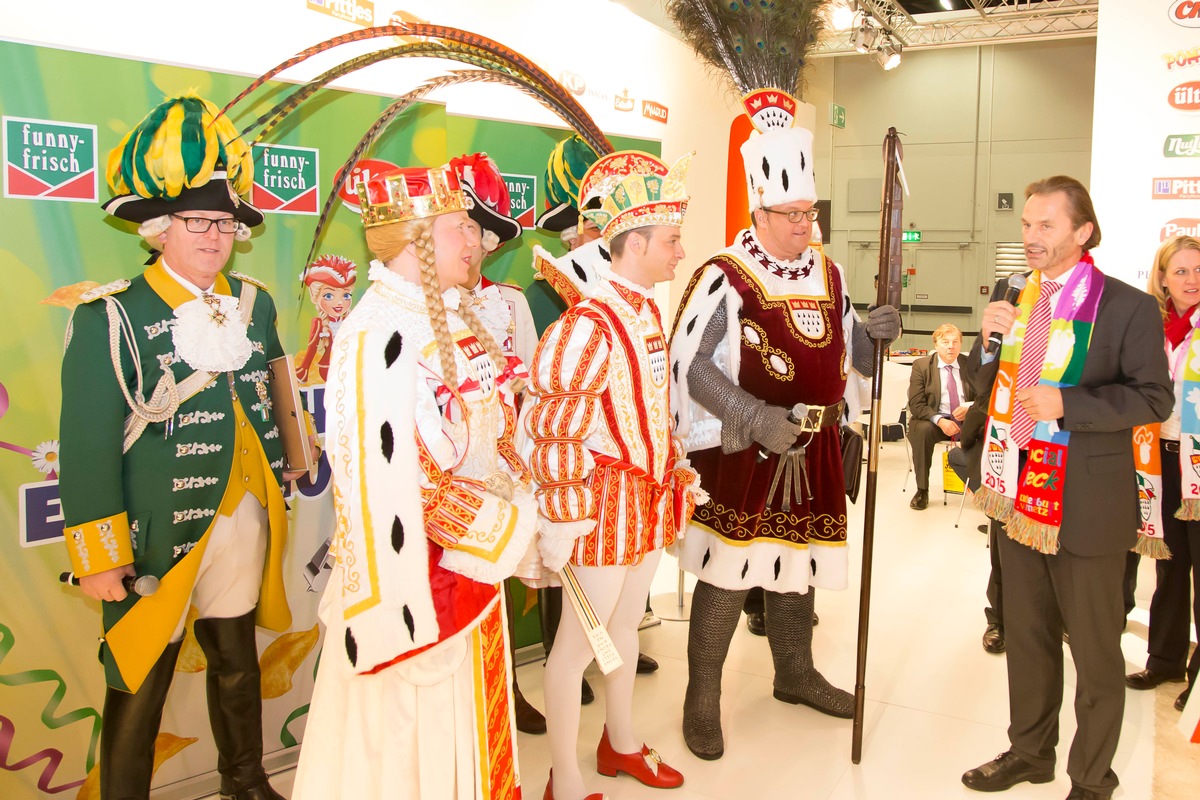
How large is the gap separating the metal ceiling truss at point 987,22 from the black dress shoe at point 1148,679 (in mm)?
8211

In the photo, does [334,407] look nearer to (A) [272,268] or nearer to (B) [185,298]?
(B) [185,298]

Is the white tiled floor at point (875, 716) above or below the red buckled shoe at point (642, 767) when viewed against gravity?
below

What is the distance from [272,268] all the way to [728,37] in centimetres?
203

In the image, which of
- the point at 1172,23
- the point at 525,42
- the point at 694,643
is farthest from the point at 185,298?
the point at 1172,23

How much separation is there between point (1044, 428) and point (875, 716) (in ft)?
4.49

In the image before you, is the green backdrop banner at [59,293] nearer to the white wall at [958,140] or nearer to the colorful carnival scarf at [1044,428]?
the colorful carnival scarf at [1044,428]

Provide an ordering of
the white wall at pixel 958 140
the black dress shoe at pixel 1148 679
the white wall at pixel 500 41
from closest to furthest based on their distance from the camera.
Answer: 1. the white wall at pixel 500 41
2. the black dress shoe at pixel 1148 679
3. the white wall at pixel 958 140

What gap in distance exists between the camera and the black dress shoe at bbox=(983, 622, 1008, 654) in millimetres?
4047

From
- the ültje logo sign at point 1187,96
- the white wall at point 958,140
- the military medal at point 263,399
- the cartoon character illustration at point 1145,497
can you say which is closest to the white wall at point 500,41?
the military medal at point 263,399

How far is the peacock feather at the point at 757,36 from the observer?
143 inches

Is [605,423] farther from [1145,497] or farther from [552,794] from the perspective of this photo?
[1145,497]

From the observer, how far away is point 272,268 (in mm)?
2875

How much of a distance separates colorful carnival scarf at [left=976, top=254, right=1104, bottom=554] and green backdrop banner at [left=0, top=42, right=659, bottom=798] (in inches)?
88.2

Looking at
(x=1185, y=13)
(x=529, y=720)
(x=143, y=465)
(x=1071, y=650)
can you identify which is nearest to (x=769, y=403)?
(x=1071, y=650)
